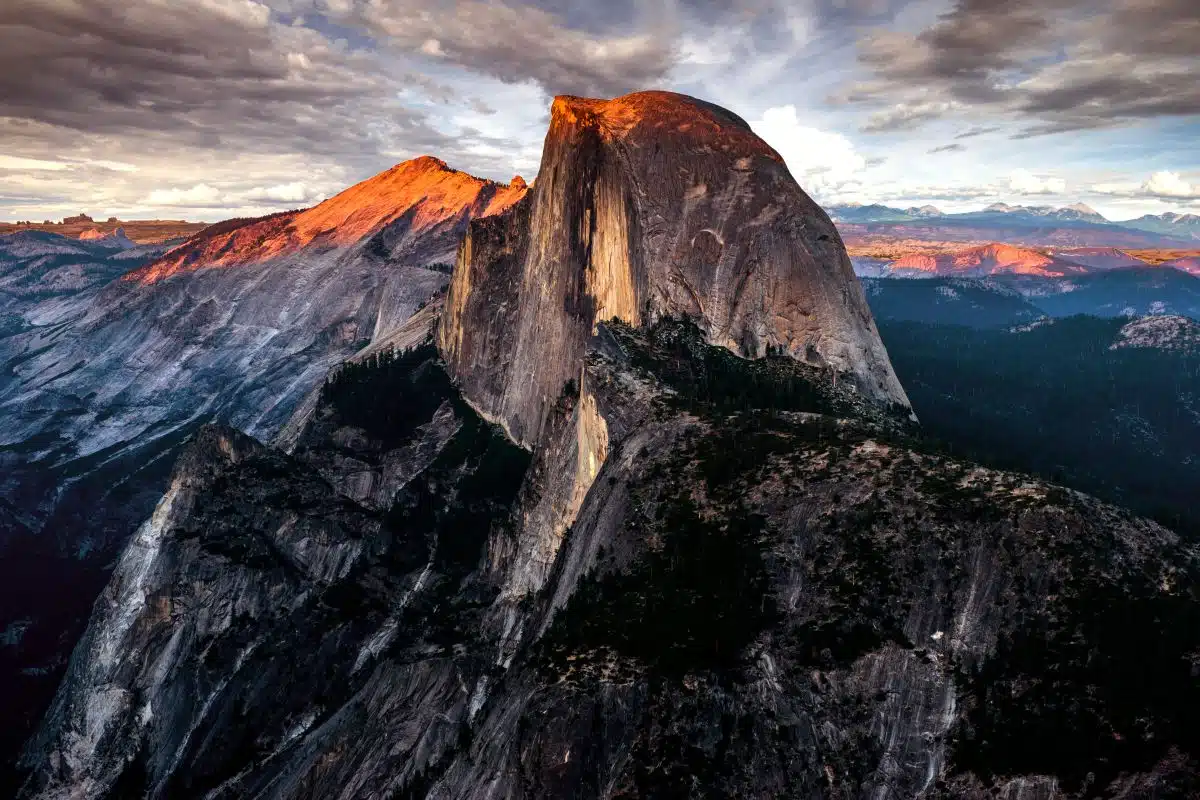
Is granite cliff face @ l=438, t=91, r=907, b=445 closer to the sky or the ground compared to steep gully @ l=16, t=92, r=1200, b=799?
closer to the sky

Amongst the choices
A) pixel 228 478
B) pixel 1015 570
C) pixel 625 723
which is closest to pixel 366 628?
pixel 228 478

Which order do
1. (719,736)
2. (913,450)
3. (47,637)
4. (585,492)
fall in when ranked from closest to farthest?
1. (719,736)
2. (913,450)
3. (585,492)
4. (47,637)

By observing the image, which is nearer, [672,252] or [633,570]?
[633,570]

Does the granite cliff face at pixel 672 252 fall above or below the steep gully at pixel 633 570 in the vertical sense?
above

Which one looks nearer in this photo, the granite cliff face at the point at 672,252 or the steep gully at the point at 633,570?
the steep gully at the point at 633,570

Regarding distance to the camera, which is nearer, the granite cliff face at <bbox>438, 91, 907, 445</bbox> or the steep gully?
the steep gully

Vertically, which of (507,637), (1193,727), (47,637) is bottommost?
(47,637)

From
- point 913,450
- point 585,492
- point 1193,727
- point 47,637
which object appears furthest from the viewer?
point 47,637

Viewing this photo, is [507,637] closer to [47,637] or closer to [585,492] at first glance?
[585,492]
